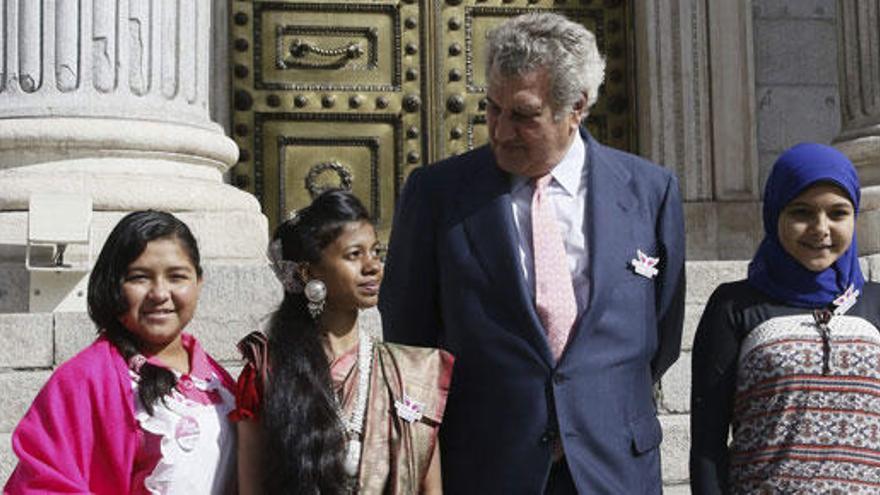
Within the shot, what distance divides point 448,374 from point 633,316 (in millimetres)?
459

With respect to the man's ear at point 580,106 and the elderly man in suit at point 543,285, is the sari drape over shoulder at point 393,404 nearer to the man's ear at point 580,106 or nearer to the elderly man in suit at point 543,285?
the elderly man in suit at point 543,285

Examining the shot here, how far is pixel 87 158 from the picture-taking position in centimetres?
644

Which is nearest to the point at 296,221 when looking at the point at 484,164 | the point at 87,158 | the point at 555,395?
the point at 484,164

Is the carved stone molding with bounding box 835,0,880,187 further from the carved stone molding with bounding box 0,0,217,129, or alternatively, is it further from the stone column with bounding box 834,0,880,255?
the carved stone molding with bounding box 0,0,217,129

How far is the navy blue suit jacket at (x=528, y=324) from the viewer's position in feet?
10.6

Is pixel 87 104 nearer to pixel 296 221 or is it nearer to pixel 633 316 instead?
pixel 296 221

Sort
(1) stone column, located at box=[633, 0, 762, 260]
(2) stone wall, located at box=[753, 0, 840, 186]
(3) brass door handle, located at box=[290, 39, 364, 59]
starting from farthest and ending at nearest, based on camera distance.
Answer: (2) stone wall, located at box=[753, 0, 840, 186]
(1) stone column, located at box=[633, 0, 762, 260]
(3) brass door handle, located at box=[290, 39, 364, 59]

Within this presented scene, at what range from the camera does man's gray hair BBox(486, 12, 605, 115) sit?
10.8ft

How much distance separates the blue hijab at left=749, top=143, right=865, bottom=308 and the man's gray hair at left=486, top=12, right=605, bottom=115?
598 mm

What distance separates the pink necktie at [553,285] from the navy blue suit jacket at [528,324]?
3 centimetres

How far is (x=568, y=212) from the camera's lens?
340 cm

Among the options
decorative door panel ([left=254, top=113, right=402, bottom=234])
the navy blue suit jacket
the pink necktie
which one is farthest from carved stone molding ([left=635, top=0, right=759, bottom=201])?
the pink necktie

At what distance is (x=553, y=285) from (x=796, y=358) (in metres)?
0.64

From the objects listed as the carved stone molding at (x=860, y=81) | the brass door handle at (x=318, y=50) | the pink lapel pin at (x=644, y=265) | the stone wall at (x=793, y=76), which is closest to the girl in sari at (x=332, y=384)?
the pink lapel pin at (x=644, y=265)
